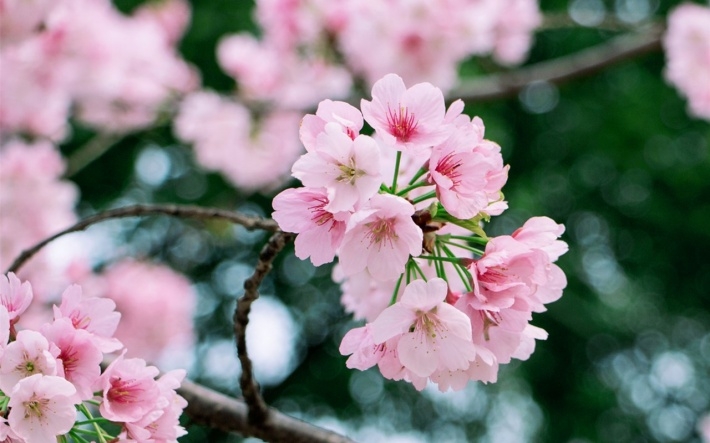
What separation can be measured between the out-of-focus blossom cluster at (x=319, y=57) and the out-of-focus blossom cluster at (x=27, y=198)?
25.2 inches

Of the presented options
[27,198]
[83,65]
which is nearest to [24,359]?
[27,198]

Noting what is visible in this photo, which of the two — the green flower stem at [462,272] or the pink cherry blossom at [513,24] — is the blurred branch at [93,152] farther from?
the green flower stem at [462,272]

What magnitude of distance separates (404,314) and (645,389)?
516cm

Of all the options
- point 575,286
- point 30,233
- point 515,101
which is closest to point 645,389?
point 575,286

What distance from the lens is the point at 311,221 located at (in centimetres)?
62

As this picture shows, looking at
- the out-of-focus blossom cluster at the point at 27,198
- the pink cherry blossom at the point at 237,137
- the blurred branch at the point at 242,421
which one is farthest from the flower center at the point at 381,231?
the pink cherry blossom at the point at 237,137

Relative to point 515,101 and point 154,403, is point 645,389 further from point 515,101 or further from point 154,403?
point 154,403

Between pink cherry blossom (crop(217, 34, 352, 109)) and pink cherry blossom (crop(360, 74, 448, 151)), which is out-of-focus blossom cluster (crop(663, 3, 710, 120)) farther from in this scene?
pink cherry blossom (crop(360, 74, 448, 151))

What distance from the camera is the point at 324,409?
524 cm

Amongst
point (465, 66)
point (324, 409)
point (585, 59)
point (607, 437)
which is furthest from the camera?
point (324, 409)

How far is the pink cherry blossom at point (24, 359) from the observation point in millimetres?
576

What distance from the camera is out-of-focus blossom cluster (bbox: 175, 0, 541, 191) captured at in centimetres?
227

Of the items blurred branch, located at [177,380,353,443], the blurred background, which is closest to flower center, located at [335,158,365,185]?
blurred branch, located at [177,380,353,443]

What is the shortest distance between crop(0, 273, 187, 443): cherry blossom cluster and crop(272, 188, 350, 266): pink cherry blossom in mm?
153
